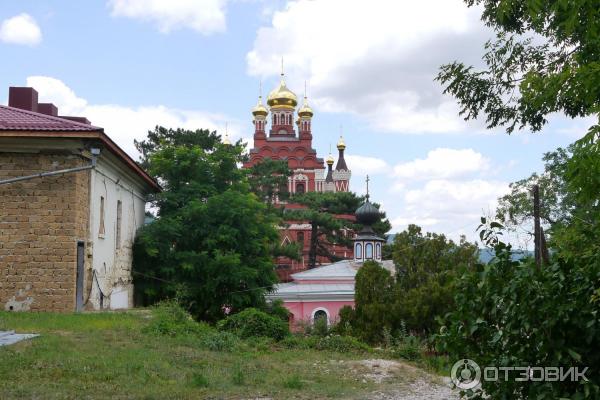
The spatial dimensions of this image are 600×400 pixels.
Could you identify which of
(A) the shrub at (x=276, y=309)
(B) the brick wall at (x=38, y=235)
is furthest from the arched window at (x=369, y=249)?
(B) the brick wall at (x=38, y=235)

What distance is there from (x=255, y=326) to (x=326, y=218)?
110 feet

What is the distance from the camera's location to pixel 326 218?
48.3 m

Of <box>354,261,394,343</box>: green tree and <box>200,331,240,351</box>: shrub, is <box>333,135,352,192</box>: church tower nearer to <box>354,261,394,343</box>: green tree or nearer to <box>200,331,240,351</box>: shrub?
<box>354,261,394,343</box>: green tree

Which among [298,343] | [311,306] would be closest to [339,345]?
[298,343]

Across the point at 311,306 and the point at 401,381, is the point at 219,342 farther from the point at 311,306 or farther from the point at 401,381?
the point at 311,306

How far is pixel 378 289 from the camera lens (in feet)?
77.1

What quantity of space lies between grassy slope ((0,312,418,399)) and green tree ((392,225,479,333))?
9814mm

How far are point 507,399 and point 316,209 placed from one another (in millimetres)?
46010

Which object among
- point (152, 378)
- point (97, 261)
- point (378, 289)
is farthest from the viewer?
point (378, 289)

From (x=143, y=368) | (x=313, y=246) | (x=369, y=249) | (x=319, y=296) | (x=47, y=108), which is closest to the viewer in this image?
(x=143, y=368)

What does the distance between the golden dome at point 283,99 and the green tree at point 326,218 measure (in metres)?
15.1

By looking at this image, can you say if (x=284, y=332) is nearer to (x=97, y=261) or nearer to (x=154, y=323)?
(x=154, y=323)

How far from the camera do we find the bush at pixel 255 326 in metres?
14.6

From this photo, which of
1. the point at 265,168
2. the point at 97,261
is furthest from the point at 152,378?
the point at 265,168
